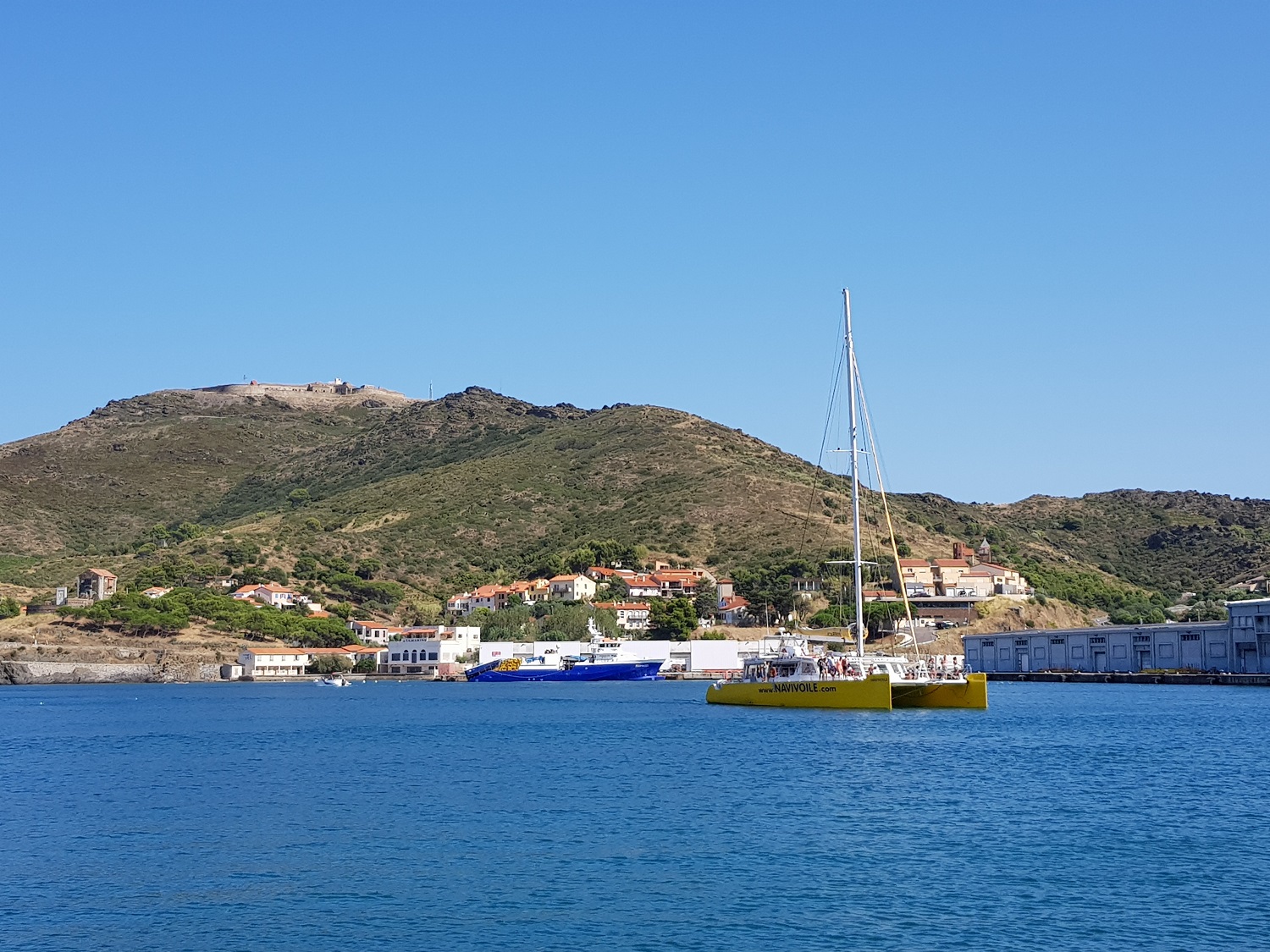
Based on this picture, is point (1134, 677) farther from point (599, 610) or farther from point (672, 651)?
point (599, 610)

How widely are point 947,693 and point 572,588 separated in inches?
3293

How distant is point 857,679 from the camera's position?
59812 millimetres

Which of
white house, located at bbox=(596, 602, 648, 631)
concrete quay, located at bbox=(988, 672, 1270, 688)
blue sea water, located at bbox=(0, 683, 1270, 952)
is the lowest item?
blue sea water, located at bbox=(0, 683, 1270, 952)

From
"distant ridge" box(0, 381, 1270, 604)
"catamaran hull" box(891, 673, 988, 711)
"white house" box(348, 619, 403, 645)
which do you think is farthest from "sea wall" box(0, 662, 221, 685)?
"catamaran hull" box(891, 673, 988, 711)

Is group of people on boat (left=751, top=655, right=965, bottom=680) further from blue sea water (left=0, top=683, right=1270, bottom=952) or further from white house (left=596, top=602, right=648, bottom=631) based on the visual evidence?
white house (left=596, top=602, right=648, bottom=631)


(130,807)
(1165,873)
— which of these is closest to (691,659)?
(130,807)

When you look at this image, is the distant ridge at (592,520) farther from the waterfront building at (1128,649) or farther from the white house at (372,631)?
the waterfront building at (1128,649)

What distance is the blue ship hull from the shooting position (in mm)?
122375

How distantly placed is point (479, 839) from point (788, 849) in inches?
254

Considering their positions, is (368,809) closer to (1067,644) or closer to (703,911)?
(703,911)

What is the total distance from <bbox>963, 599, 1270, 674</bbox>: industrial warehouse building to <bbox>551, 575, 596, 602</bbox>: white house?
4210 cm

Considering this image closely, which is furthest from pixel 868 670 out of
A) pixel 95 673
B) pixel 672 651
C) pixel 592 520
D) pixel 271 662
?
pixel 592 520

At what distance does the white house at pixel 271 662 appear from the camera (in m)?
121

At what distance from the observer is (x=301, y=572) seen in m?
148
